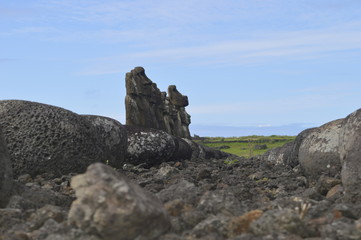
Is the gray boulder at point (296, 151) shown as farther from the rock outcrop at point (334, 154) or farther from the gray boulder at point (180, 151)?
the gray boulder at point (180, 151)

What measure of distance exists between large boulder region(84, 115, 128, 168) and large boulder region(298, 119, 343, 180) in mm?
6072

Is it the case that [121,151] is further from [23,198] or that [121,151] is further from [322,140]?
[23,198]

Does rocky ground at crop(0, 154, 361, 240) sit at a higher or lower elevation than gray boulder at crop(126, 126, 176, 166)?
lower

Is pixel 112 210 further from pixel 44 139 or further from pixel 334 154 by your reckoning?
pixel 44 139

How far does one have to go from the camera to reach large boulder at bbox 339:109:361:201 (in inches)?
392

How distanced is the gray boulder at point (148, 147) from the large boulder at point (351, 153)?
10896 mm

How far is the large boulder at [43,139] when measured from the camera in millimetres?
14008

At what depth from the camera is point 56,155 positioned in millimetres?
14203

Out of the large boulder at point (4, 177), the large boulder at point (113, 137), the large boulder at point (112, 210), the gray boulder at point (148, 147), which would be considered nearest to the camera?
the large boulder at point (112, 210)

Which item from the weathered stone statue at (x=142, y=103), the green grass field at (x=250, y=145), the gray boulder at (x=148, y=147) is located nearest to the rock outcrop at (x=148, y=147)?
the gray boulder at (x=148, y=147)

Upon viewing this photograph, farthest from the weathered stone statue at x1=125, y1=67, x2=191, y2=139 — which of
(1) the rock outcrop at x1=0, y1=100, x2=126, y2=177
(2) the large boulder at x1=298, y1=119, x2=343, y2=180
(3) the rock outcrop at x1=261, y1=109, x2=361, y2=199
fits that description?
(2) the large boulder at x1=298, y1=119, x2=343, y2=180

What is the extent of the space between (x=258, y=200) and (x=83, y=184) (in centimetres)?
472

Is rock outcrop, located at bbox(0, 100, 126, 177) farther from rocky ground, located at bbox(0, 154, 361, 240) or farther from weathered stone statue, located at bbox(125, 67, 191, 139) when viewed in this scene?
weathered stone statue, located at bbox(125, 67, 191, 139)

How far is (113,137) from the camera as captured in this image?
18438 millimetres
